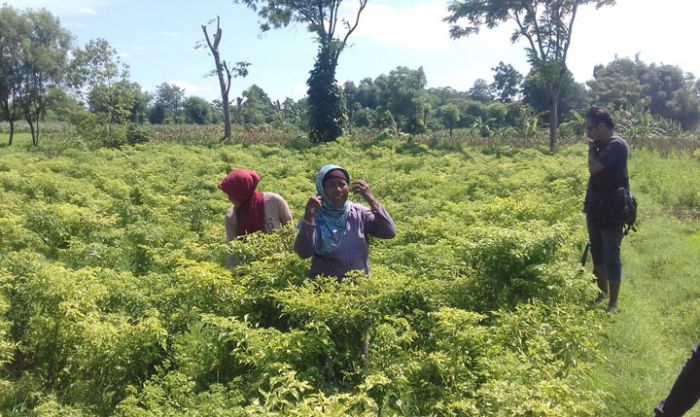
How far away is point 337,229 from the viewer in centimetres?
424

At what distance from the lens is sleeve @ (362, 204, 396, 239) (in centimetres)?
434

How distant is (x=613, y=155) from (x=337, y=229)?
2.84m

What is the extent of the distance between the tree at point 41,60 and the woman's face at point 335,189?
1222 inches

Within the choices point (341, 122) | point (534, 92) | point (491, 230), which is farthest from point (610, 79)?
point (491, 230)

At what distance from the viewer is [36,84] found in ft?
99.6

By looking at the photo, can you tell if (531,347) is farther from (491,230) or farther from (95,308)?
(95,308)

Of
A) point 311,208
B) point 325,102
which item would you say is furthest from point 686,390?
point 325,102

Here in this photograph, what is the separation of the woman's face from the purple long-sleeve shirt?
19 cm

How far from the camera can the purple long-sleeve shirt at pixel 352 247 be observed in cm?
423

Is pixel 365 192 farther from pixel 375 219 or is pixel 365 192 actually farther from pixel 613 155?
pixel 613 155

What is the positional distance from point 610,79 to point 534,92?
772 centimetres

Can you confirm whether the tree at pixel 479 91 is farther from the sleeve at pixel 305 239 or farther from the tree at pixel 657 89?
the sleeve at pixel 305 239

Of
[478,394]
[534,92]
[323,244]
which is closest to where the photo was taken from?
[478,394]

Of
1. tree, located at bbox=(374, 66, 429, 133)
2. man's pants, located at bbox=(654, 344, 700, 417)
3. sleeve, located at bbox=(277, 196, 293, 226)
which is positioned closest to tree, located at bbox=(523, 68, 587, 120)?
tree, located at bbox=(374, 66, 429, 133)
